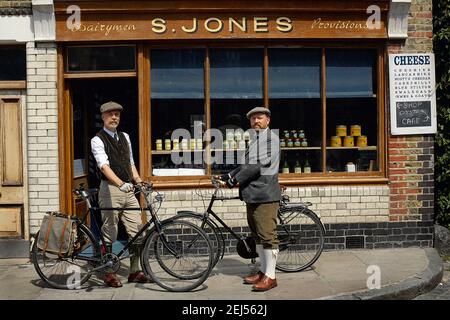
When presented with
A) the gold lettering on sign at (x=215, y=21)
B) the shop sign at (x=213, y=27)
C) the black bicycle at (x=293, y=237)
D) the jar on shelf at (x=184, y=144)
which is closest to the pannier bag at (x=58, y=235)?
the black bicycle at (x=293, y=237)

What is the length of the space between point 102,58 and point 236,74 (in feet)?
6.08

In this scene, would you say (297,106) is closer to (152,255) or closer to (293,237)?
(293,237)

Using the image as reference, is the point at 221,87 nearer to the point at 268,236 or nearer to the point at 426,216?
the point at 268,236

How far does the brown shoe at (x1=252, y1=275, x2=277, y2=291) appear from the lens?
20.6 feet

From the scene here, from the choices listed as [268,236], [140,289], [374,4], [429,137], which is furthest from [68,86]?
→ [429,137]

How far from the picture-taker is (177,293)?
6.27 m

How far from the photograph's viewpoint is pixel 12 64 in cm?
806

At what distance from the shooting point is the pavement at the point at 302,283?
6152 mm

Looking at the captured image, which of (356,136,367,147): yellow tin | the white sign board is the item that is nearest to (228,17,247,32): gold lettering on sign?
the white sign board

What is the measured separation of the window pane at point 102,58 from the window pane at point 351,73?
9.12 feet

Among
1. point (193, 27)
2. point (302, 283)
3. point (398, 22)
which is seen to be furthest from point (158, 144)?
point (398, 22)

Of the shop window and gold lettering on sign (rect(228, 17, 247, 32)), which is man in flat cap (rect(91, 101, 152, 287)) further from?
gold lettering on sign (rect(228, 17, 247, 32))

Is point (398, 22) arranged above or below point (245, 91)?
above

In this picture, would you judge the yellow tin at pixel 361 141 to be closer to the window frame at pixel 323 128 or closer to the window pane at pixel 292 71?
the window frame at pixel 323 128
